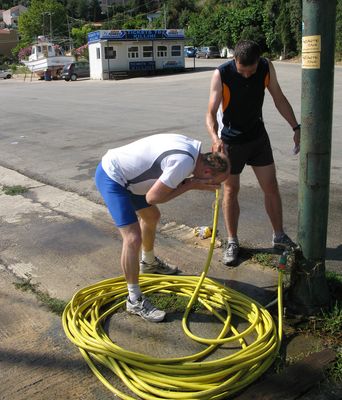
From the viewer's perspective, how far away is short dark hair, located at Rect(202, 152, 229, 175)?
10.2 feet

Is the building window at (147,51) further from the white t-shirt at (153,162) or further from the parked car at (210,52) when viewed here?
the white t-shirt at (153,162)

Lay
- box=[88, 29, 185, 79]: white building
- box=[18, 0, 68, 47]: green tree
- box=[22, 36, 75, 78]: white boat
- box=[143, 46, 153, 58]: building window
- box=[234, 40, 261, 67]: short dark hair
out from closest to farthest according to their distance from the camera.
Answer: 1. box=[234, 40, 261, 67]: short dark hair
2. box=[88, 29, 185, 79]: white building
3. box=[143, 46, 153, 58]: building window
4. box=[22, 36, 75, 78]: white boat
5. box=[18, 0, 68, 47]: green tree

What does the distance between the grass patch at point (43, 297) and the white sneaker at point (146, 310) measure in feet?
1.78

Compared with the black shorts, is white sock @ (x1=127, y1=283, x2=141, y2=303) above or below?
below

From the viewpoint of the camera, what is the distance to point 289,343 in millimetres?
3115

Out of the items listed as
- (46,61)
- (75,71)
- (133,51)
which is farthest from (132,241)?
(46,61)

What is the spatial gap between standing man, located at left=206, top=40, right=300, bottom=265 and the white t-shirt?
56 cm

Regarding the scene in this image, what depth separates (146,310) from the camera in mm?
3418

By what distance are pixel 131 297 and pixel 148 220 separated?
644 mm

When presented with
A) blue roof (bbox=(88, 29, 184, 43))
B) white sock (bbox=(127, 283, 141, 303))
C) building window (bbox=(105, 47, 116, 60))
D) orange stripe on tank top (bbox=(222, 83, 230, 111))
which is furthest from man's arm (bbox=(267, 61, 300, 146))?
blue roof (bbox=(88, 29, 184, 43))

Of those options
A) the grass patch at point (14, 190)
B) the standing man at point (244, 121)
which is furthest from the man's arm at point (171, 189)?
the grass patch at point (14, 190)

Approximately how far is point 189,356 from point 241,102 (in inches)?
80.4

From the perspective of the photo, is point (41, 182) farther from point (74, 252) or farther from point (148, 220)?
point (148, 220)

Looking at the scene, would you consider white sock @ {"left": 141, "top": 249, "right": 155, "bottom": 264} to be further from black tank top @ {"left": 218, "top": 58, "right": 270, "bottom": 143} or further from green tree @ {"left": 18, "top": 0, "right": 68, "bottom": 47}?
green tree @ {"left": 18, "top": 0, "right": 68, "bottom": 47}
